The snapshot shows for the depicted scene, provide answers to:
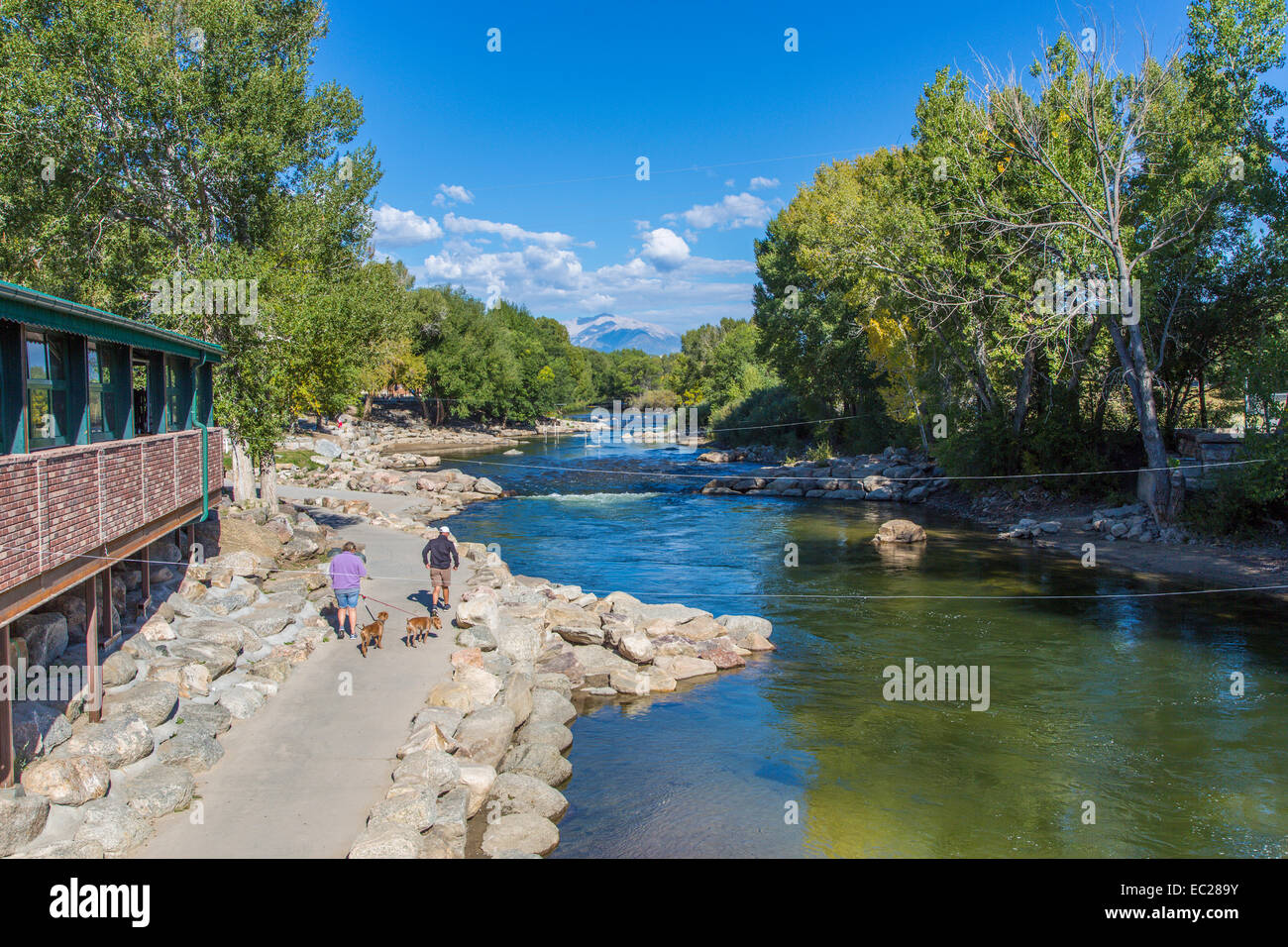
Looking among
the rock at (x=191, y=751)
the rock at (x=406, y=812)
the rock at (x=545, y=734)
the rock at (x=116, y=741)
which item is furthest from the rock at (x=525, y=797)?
the rock at (x=116, y=741)

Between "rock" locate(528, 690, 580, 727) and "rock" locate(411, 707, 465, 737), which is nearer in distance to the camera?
"rock" locate(411, 707, 465, 737)

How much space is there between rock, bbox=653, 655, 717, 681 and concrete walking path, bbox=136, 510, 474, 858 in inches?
172

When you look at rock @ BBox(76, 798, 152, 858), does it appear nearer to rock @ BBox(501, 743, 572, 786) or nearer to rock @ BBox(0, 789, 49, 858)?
rock @ BBox(0, 789, 49, 858)

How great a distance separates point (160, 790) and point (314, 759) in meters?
1.89

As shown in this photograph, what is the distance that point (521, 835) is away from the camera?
35.4 feet

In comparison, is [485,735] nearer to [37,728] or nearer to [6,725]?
[37,728]

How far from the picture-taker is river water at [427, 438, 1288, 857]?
37.7 ft

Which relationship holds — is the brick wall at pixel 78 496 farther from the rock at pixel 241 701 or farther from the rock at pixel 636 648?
the rock at pixel 636 648

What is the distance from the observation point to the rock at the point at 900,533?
31.6m

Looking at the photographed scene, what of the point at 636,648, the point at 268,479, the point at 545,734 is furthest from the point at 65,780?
the point at 268,479

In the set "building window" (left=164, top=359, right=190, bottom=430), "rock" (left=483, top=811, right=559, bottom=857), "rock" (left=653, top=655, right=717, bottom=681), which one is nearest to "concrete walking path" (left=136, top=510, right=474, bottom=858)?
"rock" (left=483, top=811, right=559, bottom=857)

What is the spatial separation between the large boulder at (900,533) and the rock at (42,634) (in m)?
25.7
